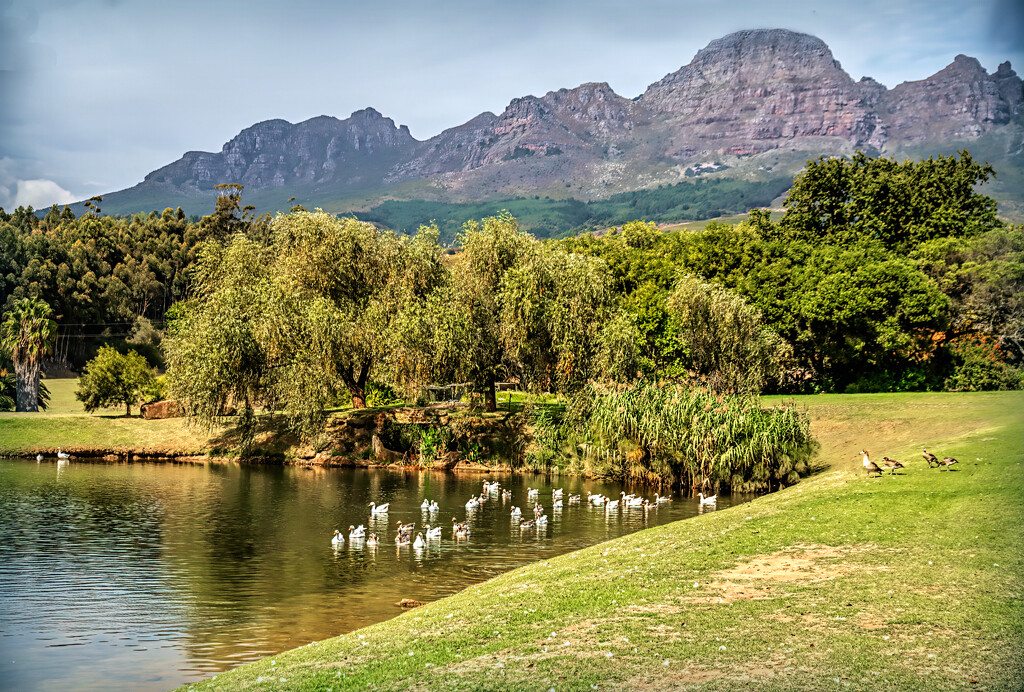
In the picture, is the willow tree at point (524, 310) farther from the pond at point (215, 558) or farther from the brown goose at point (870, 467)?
the brown goose at point (870, 467)

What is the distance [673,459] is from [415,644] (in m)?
30.4

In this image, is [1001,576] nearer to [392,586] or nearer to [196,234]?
[392,586]

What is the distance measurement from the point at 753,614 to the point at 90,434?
51.7m

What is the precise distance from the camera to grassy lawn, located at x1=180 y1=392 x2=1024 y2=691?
39.1 feet

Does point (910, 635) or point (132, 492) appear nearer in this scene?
point (910, 635)

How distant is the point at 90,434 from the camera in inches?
2130

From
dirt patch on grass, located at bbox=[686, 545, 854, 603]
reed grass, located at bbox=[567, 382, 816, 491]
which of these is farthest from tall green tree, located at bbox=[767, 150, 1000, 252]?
dirt patch on grass, located at bbox=[686, 545, 854, 603]

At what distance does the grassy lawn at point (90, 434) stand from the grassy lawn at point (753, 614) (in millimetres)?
39080

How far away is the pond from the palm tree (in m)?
21.0

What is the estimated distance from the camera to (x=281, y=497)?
126 ft

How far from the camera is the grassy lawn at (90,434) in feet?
173

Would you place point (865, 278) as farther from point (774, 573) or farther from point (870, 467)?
point (774, 573)

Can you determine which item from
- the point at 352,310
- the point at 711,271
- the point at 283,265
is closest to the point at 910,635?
the point at 352,310

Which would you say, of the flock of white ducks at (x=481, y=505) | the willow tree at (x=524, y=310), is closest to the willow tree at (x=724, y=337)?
the willow tree at (x=524, y=310)
